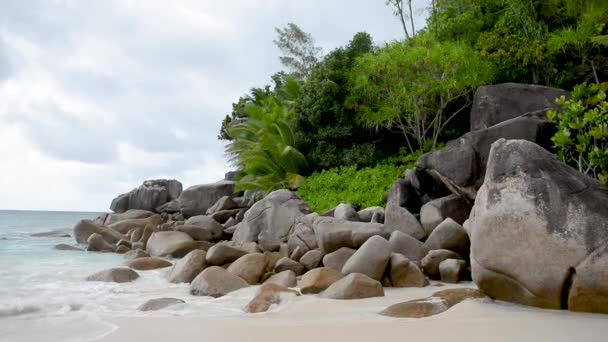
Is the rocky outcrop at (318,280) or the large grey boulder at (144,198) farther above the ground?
the large grey boulder at (144,198)

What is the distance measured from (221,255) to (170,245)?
3.48 m

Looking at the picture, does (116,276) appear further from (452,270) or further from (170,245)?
(452,270)

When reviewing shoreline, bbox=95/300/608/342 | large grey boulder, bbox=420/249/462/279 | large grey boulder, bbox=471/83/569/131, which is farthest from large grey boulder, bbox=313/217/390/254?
large grey boulder, bbox=471/83/569/131

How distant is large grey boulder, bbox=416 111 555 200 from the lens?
1029cm

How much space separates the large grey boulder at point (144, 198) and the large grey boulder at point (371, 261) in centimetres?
1913

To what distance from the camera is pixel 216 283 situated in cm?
673

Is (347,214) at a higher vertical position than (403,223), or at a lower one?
higher

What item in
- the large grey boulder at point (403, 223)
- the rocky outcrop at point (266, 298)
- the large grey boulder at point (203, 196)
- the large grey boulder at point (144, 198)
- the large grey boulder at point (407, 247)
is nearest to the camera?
the rocky outcrop at point (266, 298)

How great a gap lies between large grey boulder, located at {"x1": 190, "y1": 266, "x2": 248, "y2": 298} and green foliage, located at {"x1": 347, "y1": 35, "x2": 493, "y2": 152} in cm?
881

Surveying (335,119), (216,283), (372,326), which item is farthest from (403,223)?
(335,119)

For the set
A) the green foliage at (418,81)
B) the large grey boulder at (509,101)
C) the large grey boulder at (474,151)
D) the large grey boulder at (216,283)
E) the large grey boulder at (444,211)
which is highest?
the green foliage at (418,81)

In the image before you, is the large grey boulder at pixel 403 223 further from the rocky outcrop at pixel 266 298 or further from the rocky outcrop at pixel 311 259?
the rocky outcrop at pixel 266 298

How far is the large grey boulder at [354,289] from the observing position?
5.84 m

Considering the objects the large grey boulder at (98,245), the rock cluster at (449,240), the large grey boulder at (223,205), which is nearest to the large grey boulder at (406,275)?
the rock cluster at (449,240)
